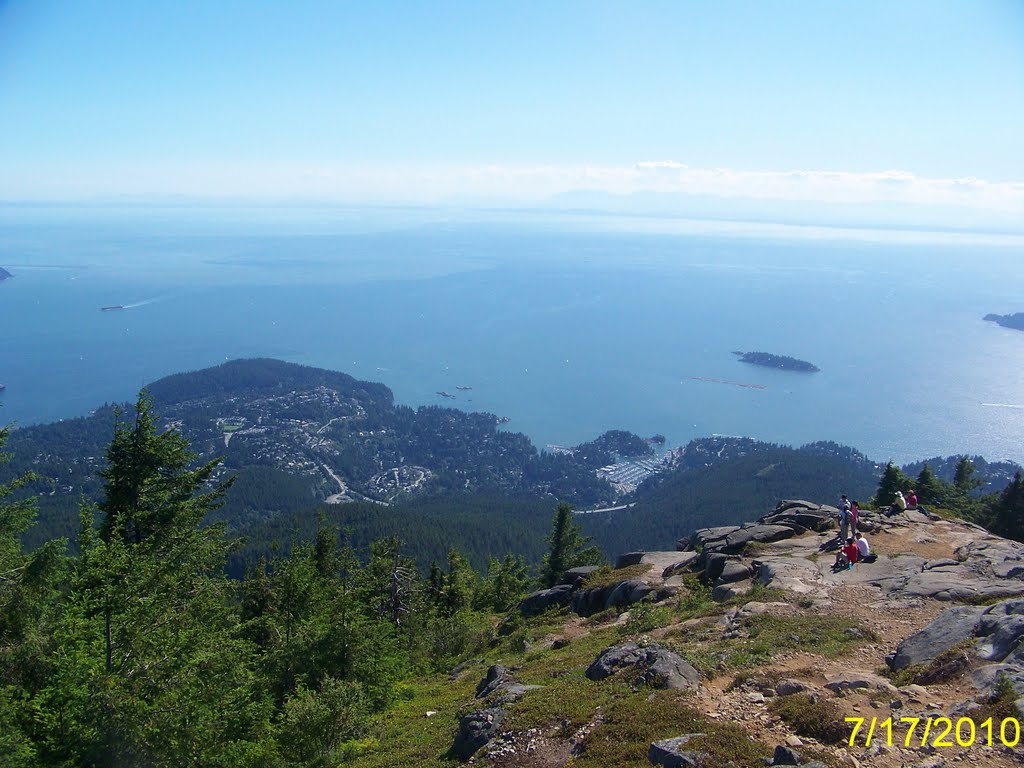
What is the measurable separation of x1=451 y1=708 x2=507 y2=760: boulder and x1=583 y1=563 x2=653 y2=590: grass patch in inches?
405

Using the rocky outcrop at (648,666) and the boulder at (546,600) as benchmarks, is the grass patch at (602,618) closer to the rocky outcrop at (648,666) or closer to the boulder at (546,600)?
the boulder at (546,600)

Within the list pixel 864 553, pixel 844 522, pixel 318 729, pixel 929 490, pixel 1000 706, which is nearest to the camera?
pixel 1000 706

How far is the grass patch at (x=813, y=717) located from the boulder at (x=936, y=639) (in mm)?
2466

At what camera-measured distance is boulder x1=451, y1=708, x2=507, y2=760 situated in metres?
9.57

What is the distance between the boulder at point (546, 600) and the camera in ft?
69.2

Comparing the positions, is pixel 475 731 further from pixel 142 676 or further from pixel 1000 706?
pixel 1000 706

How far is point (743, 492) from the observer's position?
78.8 metres

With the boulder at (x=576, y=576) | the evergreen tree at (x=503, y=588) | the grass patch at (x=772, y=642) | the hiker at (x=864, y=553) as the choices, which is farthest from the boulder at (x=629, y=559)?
the grass patch at (x=772, y=642)

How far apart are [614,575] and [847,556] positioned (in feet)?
24.9

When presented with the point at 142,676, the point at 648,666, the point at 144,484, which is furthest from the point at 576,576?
the point at 142,676

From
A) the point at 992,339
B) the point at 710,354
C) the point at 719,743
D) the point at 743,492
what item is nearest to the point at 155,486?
the point at 719,743

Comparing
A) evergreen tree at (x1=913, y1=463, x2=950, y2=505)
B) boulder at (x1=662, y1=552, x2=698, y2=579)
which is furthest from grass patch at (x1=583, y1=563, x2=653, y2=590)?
evergreen tree at (x1=913, y1=463, x2=950, y2=505)

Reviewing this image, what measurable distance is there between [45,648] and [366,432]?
113686mm

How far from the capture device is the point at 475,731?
982 centimetres
